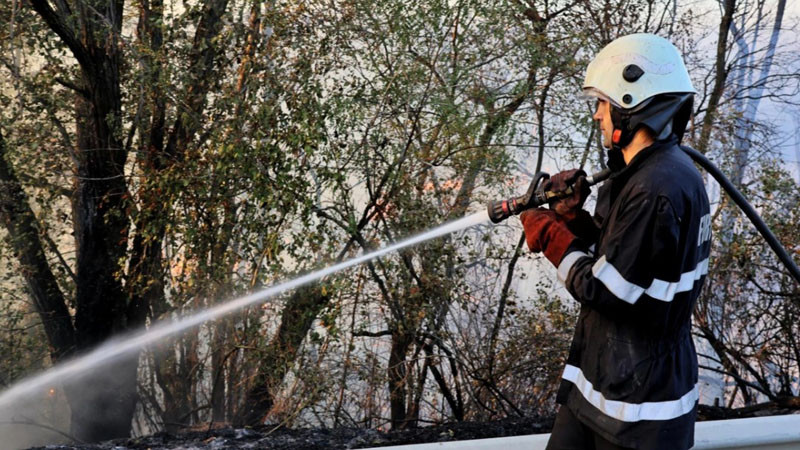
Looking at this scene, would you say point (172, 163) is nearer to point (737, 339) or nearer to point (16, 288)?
point (16, 288)

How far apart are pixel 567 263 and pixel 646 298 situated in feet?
0.79

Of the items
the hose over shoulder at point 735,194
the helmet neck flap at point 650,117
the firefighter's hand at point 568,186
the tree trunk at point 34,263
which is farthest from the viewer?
the tree trunk at point 34,263

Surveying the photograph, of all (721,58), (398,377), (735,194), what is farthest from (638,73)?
(721,58)

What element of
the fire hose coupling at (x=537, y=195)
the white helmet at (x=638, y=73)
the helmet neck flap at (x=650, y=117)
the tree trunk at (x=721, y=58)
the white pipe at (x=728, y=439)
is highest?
the tree trunk at (x=721, y=58)

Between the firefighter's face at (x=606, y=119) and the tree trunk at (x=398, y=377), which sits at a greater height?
the firefighter's face at (x=606, y=119)

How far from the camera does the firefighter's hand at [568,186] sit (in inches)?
95.0

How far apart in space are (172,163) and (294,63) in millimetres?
1047

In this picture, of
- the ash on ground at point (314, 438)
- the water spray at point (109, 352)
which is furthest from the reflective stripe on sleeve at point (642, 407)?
the water spray at point (109, 352)

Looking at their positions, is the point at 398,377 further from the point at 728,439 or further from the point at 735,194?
the point at 735,194

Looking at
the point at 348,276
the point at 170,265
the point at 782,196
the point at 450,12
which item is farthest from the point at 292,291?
the point at 782,196

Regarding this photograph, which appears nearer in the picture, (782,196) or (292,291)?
(292,291)

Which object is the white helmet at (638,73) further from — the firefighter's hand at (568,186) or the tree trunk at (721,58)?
the tree trunk at (721,58)

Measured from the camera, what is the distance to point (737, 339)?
5.75 m

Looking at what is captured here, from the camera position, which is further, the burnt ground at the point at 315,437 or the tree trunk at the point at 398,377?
the tree trunk at the point at 398,377
